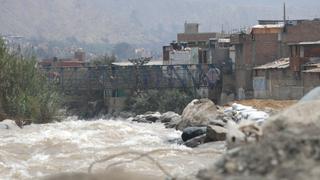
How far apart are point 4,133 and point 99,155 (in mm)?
8394

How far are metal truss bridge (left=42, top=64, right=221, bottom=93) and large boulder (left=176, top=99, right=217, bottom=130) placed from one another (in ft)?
87.6

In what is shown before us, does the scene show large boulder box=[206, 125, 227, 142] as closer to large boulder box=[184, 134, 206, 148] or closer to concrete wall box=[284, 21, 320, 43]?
large boulder box=[184, 134, 206, 148]

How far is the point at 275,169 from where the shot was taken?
186 inches

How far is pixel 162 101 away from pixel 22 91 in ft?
82.4

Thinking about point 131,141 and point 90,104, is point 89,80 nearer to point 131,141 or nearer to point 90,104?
point 90,104

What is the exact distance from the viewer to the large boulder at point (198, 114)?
1045 inches

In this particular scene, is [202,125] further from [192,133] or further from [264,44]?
[264,44]

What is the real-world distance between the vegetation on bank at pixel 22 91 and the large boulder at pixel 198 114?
6823 mm

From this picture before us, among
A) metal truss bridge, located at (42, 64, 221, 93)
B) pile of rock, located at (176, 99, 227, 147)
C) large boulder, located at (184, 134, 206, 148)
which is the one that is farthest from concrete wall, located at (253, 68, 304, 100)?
large boulder, located at (184, 134, 206, 148)

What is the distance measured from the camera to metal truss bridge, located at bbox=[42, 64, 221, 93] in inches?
2233

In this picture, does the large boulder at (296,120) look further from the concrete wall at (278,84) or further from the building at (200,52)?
the building at (200,52)

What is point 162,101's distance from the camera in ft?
180

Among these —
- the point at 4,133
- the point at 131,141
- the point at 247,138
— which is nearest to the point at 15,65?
the point at 4,133

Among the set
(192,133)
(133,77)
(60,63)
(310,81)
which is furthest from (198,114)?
(60,63)
